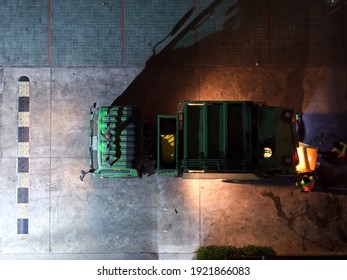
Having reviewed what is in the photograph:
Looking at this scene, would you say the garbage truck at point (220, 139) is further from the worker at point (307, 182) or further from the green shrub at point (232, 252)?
the green shrub at point (232, 252)

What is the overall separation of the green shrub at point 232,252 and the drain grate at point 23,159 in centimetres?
499

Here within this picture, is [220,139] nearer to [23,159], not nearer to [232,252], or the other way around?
[232,252]

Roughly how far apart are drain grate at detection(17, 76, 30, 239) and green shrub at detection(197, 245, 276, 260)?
16.4ft

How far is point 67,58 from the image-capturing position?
32.6 ft

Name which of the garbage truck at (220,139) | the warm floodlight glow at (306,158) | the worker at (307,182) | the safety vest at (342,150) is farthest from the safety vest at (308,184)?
the garbage truck at (220,139)

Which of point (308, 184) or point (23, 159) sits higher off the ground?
point (23, 159)

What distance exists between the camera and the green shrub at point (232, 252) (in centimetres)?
912

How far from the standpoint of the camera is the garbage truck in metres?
7.83

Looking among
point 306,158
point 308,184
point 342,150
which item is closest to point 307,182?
point 308,184

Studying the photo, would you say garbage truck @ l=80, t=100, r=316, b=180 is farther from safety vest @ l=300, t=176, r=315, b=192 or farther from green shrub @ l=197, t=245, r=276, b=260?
green shrub @ l=197, t=245, r=276, b=260

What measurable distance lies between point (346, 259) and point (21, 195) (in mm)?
8898

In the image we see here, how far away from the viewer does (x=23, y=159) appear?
32.1ft

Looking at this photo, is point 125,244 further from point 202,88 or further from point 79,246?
point 202,88

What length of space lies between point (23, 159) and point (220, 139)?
5.66 metres
